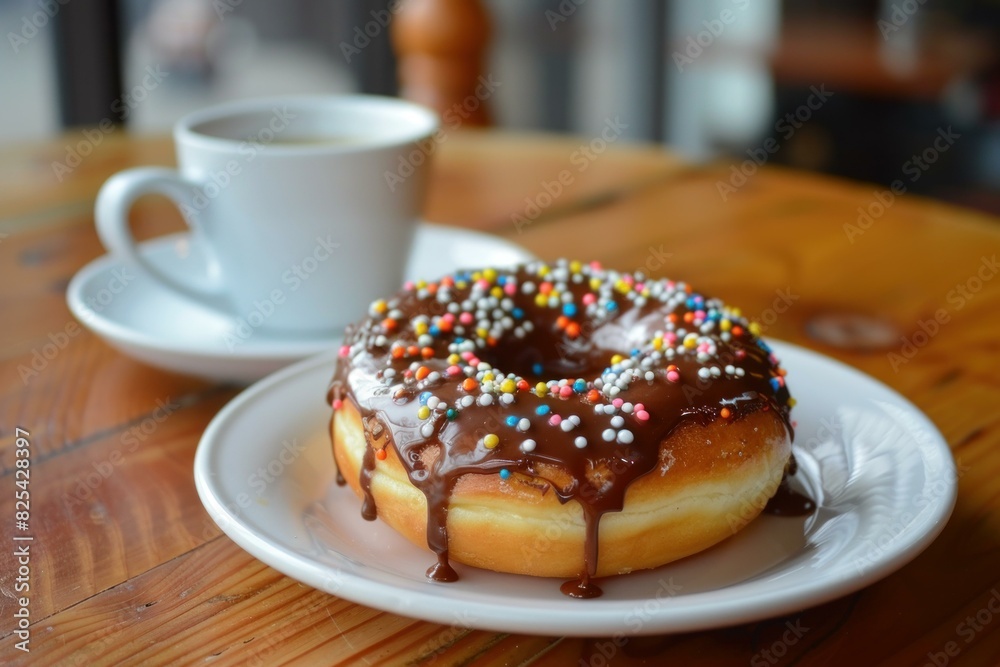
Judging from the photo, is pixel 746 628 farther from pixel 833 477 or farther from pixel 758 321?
pixel 758 321

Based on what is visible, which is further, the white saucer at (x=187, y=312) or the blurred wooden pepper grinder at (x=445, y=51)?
the blurred wooden pepper grinder at (x=445, y=51)

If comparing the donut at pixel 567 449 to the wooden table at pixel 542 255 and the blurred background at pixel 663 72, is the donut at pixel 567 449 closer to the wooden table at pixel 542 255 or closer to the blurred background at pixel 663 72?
the wooden table at pixel 542 255

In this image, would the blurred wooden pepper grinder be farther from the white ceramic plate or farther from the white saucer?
the white ceramic plate

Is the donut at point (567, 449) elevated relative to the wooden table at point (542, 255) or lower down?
elevated

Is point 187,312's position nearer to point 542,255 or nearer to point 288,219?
point 288,219

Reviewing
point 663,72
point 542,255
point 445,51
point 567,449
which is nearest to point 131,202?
point 542,255

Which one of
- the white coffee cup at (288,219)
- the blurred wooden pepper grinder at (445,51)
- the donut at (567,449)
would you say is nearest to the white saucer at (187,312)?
the white coffee cup at (288,219)

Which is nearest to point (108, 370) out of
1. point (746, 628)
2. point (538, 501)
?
point (538, 501)

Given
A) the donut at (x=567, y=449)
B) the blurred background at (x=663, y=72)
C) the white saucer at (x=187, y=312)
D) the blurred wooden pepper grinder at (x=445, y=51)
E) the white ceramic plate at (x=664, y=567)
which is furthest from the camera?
the blurred background at (x=663, y=72)
